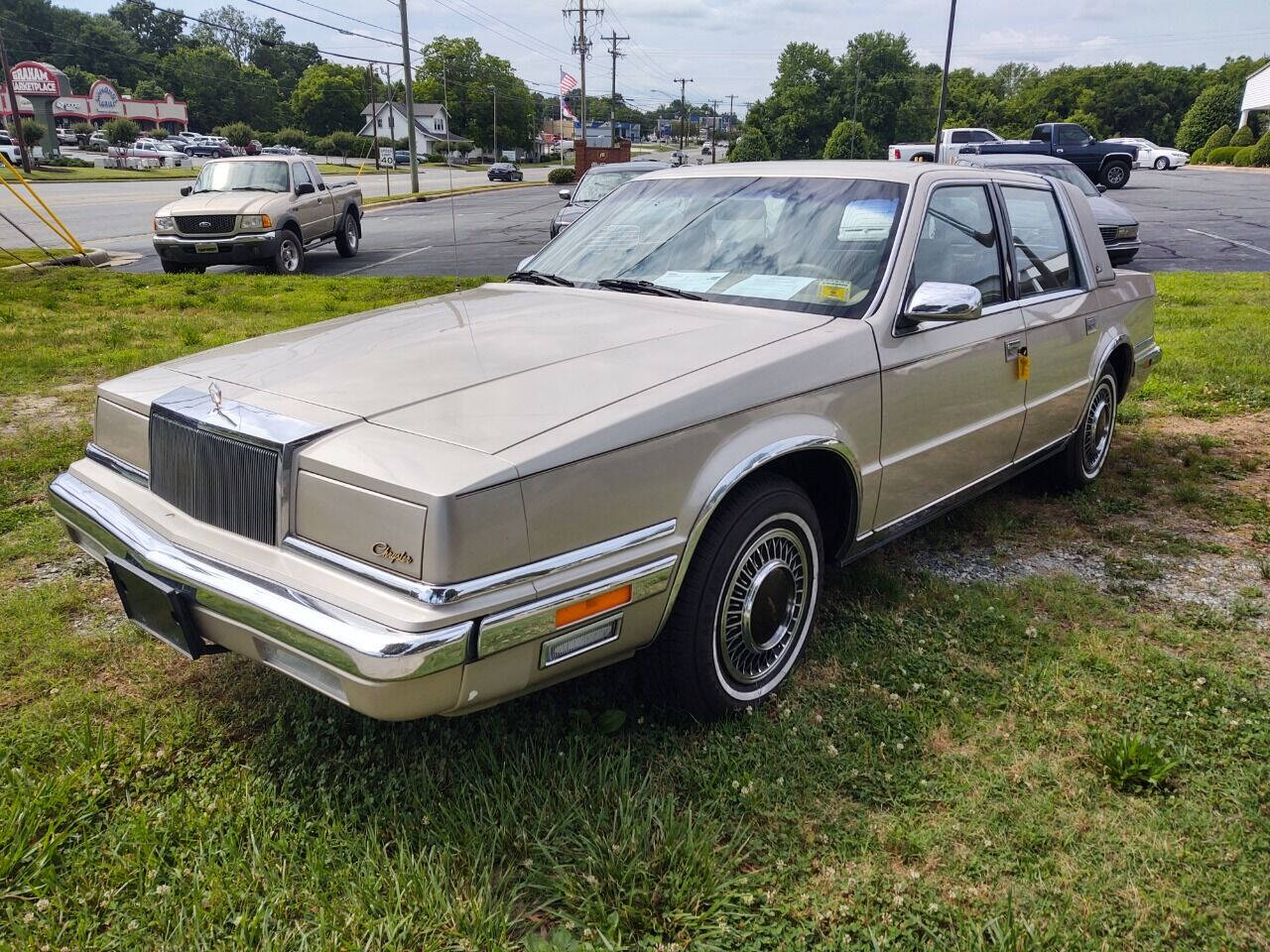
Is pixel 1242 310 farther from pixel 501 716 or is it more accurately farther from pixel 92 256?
pixel 92 256

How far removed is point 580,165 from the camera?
133 feet

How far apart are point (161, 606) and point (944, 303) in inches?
100

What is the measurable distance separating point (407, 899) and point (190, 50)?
120422mm

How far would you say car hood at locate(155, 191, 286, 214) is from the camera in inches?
508

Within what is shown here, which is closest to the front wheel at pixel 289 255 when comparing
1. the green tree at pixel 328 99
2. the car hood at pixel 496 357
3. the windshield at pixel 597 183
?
the windshield at pixel 597 183

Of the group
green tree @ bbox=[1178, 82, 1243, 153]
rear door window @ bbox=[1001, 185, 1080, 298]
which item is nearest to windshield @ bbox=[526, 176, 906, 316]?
rear door window @ bbox=[1001, 185, 1080, 298]

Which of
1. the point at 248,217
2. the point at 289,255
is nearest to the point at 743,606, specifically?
the point at 248,217

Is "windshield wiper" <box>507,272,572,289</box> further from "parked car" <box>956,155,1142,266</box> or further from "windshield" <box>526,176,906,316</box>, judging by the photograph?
"parked car" <box>956,155,1142,266</box>

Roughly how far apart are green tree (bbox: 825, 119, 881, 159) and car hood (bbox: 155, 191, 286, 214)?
58.0 meters

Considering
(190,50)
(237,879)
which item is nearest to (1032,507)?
(237,879)

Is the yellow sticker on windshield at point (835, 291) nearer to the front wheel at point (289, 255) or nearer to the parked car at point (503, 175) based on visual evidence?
the front wheel at point (289, 255)

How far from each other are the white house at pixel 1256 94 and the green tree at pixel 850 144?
23039 mm

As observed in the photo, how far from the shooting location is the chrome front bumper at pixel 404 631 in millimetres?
2096

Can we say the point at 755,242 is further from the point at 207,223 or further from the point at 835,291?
the point at 207,223
